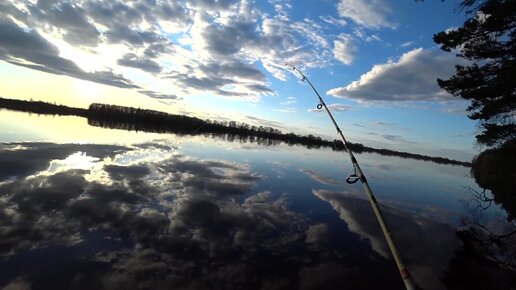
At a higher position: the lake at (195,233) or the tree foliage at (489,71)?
the tree foliage at (489,71)

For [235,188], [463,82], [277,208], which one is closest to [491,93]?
[463,82]

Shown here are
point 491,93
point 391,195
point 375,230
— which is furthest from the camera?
point 391,195

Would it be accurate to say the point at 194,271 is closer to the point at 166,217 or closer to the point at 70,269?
the point at 70,269

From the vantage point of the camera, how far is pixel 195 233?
28.6 ft

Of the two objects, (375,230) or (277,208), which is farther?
(277,208)

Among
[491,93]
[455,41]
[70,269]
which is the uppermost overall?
[455,41]

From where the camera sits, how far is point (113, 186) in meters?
12.3

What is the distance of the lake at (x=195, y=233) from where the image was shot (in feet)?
21.1

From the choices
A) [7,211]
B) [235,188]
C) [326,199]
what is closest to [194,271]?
[7,211]

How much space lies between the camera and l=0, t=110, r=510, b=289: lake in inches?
254

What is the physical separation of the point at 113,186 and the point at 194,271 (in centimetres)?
712

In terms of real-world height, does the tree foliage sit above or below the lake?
above

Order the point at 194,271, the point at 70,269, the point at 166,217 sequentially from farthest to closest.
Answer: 1. the point at 166,217
2. the point at 194,271
3. the point at 70,269

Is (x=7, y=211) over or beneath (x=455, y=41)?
beneath
